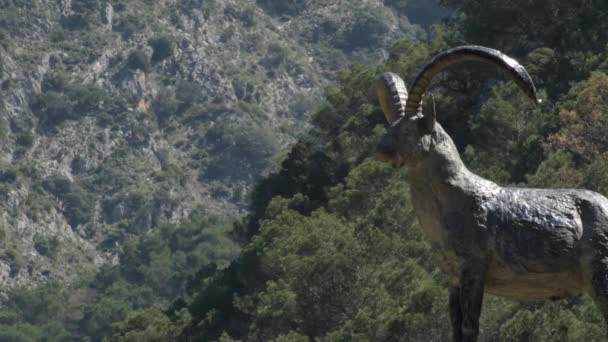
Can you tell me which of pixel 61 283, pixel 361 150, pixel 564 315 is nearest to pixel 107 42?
pixel 61 283

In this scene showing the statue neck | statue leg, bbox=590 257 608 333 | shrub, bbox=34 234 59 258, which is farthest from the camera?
shrub, bbox=34 234 59 258

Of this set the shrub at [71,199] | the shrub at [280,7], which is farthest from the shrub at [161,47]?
the shrub at [280,7]

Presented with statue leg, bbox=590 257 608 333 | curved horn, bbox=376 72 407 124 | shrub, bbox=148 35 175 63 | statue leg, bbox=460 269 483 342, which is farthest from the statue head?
shrub, bbox=148 35 175 63

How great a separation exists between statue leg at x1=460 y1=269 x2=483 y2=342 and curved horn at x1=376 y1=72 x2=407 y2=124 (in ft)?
6.87

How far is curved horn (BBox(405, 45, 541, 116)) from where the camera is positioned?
60.2ft

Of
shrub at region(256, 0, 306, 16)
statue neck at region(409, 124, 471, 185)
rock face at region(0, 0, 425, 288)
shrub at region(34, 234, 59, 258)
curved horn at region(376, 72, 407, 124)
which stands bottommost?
statue neck at region(409, 124, 471, 185)

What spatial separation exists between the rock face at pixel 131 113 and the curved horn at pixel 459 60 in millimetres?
118781

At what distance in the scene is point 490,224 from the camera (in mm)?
18641

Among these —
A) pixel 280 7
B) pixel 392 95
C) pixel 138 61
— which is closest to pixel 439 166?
pixel 392 95

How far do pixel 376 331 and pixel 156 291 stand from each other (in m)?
97.7

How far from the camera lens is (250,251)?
6769 centimetres

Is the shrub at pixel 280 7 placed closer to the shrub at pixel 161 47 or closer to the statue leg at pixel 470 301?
the shrub at pixel 161 47

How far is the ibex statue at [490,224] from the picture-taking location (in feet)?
60.5

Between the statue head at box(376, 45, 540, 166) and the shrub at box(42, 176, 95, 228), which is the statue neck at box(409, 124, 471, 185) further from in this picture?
the shrub at box(42, 176, 95, 228)
